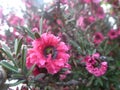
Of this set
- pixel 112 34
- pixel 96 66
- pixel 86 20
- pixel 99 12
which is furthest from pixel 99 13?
pixel 96 66

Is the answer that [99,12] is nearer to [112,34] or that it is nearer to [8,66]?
[112,34]

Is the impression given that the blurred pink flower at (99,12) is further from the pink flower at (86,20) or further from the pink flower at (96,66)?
the pink flower at (96,66)

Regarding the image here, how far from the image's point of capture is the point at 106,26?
2.77 m

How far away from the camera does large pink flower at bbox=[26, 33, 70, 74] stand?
1301mm

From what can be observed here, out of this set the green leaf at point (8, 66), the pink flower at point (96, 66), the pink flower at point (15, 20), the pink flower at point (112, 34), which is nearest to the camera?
the green leaf at point (8, 66)

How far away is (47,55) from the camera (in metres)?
1.34

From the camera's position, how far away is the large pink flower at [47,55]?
1301 millimetres

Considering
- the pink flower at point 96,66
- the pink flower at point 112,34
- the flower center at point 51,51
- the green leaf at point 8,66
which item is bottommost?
the pink flower at point 96,66

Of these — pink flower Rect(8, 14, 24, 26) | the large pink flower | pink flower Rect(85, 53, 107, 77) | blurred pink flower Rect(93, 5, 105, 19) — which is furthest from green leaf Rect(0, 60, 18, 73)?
blurred pink flower Rect(93, 5, 105, 19)

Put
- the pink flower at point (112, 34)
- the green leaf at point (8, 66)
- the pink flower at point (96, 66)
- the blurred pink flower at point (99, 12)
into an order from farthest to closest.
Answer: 1. the blurred pink flower at point (99, 12)
2. the pink flower at point (112, 34)
3. the pink flower at point (96, 66)
4. the green leaf at point (8, 66)

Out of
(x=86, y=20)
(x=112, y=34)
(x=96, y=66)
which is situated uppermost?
(x=86, y=20)

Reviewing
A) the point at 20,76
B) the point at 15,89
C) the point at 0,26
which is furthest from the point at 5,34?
the point at 20,76

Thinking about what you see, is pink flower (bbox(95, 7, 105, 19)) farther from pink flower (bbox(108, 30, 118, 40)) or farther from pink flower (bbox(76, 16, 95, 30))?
pink flower (bbox(108, 30, 118, 40))

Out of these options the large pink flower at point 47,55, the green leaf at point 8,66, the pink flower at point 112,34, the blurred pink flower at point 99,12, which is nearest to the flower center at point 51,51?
the large pink flower at point 47,55
